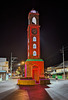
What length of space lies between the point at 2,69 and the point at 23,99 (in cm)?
3572

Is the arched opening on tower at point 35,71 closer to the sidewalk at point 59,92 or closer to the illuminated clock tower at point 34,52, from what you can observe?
the illuminated clock tower at point 34,52

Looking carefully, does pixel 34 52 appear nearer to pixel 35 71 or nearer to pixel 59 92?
pixel 35 71

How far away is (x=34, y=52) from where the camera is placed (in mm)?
39281

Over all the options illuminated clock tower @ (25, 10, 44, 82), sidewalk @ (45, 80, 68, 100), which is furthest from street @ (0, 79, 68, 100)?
illuminated clock tower @ (25, 10, 44, 82)

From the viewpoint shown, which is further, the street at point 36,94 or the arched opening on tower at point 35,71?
the arched opening on tower at point 35,71

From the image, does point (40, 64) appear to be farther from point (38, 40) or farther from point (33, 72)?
point (38, 40)

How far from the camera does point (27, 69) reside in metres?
37.5

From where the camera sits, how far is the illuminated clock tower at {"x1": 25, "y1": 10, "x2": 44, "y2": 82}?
123 feet

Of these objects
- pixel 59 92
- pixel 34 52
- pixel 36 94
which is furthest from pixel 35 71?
pixel 36 94

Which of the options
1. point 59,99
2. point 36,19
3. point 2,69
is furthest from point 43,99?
point 2,69

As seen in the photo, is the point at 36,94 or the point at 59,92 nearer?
the point at 36,94

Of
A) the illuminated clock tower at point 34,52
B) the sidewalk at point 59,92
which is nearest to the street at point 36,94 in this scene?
the sidewalk at point 59,92

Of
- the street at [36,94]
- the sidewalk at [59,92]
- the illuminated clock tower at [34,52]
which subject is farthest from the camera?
the illuminated clock tower at [34,52]

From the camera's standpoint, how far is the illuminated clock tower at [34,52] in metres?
37.6
